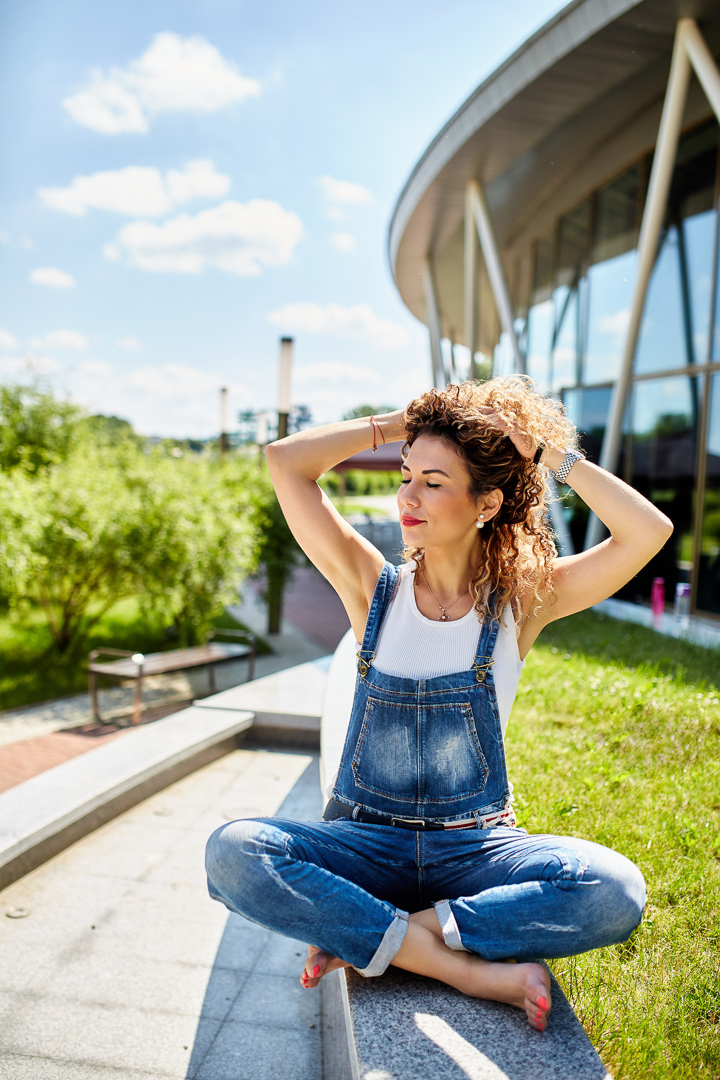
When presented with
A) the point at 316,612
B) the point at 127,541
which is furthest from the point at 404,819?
the point at 316,612

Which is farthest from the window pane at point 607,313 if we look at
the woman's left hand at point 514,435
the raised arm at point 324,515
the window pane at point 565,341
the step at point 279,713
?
the raised arm at point 324,515

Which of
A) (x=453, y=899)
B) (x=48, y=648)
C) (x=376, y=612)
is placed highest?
(x=376, y=612)

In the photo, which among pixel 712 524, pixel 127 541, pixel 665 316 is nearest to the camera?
pixel 127 541

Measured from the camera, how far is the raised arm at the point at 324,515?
203cm

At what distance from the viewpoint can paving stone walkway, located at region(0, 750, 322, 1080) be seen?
204cm

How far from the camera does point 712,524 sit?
29.2ft

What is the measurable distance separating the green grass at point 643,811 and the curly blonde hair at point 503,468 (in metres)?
1.01

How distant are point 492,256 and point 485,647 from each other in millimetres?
11297

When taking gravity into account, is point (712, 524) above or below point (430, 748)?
above

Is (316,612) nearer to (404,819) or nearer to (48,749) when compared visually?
(48,749)

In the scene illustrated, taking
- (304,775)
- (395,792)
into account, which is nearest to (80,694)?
(304,775)

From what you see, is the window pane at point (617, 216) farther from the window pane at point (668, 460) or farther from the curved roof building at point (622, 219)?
the window pane at point (668, 460)

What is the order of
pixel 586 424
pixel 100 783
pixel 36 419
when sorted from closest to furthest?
1. pixel 100 783
2. pixel 586 424
3. pixel 36 419

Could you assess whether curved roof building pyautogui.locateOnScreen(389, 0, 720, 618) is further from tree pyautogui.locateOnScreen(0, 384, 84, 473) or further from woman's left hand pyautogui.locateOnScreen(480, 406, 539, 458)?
tree pyautogui.locateOnScreen(0, 384, 84, 473)
